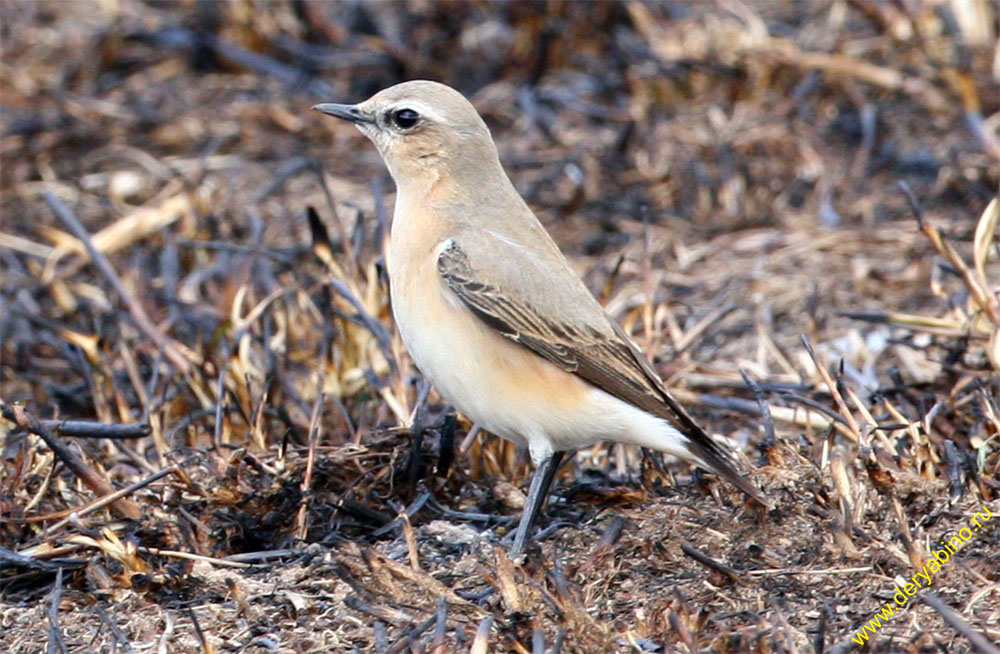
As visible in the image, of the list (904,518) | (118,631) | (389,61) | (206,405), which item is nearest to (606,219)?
(389,61)

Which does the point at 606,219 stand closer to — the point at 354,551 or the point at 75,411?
the point at 75,411

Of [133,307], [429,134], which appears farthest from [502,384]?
[133,307]

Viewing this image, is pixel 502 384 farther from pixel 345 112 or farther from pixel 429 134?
pixel 345 112

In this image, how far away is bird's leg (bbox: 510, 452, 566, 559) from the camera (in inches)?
203

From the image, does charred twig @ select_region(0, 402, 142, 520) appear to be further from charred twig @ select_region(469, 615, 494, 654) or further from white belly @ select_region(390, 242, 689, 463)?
charred twig @ select_region(469, 615, 494, 654)

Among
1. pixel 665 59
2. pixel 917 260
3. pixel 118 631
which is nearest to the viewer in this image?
pixel 118 631

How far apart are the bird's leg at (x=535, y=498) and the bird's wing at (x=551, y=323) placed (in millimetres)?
369

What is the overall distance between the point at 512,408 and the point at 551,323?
361 millimetres

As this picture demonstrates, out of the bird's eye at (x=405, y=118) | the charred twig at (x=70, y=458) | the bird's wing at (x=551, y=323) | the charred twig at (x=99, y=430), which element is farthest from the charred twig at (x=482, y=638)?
the bird's eye at (x=405, y=118)

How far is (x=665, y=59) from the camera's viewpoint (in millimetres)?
10086

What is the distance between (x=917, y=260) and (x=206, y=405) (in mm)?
3920

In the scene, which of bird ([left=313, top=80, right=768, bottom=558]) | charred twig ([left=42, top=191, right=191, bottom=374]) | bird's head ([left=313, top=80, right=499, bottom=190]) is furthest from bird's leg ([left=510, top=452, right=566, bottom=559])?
charred twig ([left=42, top=191, right=191, bottom=374])

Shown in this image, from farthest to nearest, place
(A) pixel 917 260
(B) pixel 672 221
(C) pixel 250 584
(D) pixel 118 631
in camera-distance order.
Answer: (B) pixel 672 221, (A) pixel 917 260, (C) pixel 250 584, (D) pixel 118 631

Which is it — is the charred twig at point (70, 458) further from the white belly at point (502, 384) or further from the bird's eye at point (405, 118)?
the bird's eye at point (405, 118)
